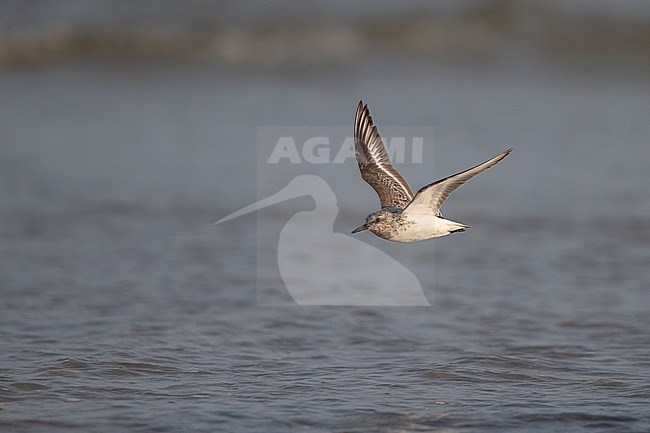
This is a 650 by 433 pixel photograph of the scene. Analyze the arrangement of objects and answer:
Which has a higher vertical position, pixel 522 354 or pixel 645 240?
pixel 645 240

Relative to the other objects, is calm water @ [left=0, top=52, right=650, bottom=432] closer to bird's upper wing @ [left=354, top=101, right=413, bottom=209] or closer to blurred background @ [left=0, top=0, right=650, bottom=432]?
blurred background @ [left=0, top=0, right=650, bottom=432]

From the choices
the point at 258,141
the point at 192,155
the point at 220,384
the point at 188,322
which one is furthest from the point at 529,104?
the point at 220,384

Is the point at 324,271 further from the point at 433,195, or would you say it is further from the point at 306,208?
the point at 433,195

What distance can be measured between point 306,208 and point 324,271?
5.40ft

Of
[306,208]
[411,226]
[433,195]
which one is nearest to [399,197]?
[411,226]

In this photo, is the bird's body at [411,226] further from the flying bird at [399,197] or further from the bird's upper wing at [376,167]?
the bird's upper wing at [376,167]

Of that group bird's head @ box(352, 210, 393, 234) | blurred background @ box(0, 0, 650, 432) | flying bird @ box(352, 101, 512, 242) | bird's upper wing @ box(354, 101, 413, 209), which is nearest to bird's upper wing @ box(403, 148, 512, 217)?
flying bird @ box(352, 101, 512, 242)

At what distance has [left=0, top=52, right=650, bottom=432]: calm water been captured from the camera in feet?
16.3

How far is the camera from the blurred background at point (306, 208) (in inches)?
201

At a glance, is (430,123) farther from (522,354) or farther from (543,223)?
(522,354)

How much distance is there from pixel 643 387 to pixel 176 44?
11316 mm

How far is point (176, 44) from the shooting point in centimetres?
1527

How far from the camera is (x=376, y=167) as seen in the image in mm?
5992

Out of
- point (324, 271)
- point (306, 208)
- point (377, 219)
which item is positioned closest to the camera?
point (377, 219)
